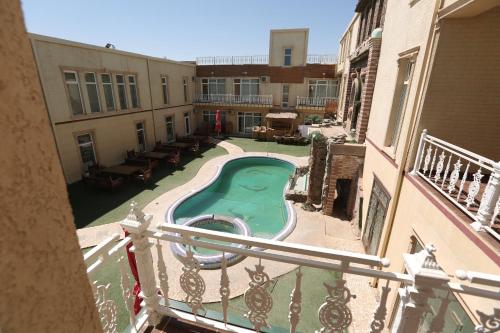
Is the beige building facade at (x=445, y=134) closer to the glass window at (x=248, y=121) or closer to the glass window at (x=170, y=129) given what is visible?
the glass window at (x=170, y=129)

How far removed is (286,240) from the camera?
862 cm

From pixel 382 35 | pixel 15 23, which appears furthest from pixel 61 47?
pixel 15 23

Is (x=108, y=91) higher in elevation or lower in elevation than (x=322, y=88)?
lower

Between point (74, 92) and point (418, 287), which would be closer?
point (418, 287)

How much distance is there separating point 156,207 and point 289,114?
1563 centimetres

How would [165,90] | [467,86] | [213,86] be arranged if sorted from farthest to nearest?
[213,86], [165,90], [467,86]

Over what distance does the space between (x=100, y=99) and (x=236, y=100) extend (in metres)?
13.0

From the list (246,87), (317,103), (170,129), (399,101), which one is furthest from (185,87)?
(399,101)

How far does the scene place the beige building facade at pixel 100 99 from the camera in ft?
36.9

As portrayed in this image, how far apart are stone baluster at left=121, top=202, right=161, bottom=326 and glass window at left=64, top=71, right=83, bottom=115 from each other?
12.8m

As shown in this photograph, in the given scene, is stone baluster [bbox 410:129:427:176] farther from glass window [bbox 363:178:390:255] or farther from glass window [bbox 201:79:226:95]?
glass window [bbox 201:79:226:95]

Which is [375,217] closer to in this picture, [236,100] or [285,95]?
[285,95]

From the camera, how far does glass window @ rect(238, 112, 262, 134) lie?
976 inches

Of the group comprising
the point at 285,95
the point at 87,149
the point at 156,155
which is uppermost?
the point at 285,95
